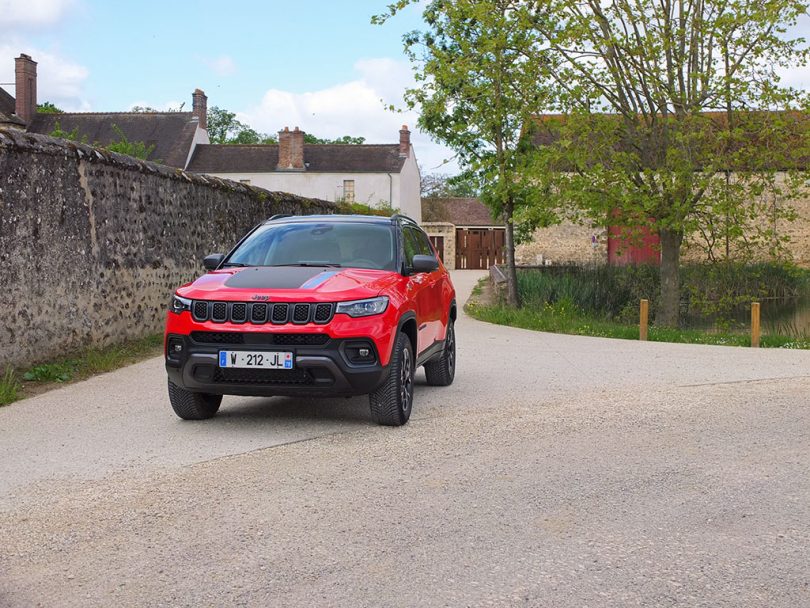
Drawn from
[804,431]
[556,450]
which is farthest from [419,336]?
[804,431]

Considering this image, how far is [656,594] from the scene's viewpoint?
3.98 meters

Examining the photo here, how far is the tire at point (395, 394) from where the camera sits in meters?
7.50

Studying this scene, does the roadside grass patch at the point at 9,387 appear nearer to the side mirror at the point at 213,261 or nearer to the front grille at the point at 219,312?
the side mirror at the point at 213,261

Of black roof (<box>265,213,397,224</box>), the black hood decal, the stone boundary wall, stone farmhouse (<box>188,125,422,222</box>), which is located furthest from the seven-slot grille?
stone farmhouse (<box>188,125,422,222</box>)

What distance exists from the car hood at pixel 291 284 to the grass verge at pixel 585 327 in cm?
1076

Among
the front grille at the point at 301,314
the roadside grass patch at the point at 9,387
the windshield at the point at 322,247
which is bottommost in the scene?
the roadside grass patch at the point at 9,387

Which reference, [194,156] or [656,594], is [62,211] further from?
[194,156]

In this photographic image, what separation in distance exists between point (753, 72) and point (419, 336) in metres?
14.0

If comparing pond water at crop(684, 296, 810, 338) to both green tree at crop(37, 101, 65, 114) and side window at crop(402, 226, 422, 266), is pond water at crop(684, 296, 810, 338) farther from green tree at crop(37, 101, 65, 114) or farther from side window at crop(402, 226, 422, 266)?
green tree at crop(37, 101, 65, 114)

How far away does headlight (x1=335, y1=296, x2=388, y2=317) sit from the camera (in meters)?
7.28

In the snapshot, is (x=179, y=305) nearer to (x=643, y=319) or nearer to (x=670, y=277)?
(x=643, y=319)

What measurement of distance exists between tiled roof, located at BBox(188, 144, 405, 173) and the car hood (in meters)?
54.8

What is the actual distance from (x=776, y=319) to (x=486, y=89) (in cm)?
982

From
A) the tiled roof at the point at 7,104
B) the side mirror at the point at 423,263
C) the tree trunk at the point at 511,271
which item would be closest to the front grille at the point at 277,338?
the side mirror at the point at 423,263
